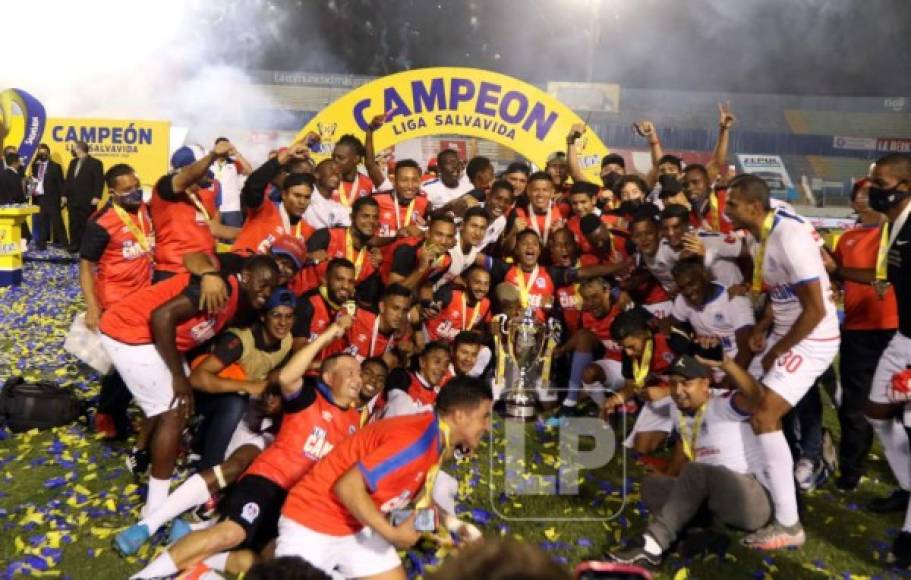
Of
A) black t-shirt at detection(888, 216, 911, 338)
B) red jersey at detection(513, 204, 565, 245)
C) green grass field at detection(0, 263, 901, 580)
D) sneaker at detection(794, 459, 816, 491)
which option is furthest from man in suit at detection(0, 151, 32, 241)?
black t-shirt at detection(888, 216, 911, 338)

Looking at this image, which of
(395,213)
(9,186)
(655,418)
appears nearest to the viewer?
(655,418)

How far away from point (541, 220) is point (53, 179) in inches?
610

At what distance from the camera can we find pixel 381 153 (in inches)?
482

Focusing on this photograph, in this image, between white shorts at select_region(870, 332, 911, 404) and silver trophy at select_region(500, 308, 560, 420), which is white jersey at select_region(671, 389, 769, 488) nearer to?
white shorts at select_region(870, 332, 911, 404)

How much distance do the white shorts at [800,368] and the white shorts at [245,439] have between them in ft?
→ 11.7

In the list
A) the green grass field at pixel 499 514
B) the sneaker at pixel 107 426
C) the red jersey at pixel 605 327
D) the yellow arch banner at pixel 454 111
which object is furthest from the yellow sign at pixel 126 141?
the red jersey at pixel 605 327

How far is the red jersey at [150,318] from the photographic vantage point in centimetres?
529

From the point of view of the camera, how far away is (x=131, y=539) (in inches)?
185

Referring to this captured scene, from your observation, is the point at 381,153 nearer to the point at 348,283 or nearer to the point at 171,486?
the point at 348,283

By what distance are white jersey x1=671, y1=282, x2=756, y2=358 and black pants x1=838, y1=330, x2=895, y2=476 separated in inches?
34.6

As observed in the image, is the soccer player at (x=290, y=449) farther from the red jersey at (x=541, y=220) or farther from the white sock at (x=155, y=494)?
the red jersey at (x=541, y=220)

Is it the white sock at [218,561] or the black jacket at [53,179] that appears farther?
the black jacket at [53,179]

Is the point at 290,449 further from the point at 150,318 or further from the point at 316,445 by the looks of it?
the point at 150,318

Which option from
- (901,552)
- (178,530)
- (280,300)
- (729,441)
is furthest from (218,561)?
(901,552)
